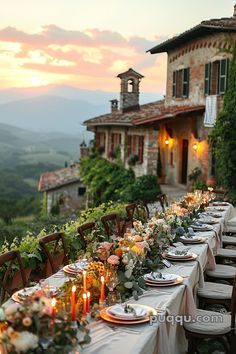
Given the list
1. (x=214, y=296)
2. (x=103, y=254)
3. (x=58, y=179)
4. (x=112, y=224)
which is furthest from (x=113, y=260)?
(x=58, y=179)

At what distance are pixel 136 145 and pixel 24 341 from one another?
2047 centimetres

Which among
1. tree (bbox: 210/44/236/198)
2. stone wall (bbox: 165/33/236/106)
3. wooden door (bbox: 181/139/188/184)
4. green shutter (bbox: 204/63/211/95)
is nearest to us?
tree (bbox: 210/44/236/198)

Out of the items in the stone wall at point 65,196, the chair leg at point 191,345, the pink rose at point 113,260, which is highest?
the pink rose at point 113,260

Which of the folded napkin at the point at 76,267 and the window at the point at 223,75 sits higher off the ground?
the window at the point at 223,75

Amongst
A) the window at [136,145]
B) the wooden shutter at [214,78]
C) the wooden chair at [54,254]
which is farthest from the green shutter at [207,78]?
the wooden chair at [54,254]

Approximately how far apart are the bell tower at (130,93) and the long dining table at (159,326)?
21.5 meters

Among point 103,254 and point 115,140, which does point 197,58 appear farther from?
point 103,254

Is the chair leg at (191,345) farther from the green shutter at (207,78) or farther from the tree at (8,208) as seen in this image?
the tree at (8,208)

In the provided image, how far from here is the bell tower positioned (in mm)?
27172

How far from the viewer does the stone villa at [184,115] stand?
742 inches

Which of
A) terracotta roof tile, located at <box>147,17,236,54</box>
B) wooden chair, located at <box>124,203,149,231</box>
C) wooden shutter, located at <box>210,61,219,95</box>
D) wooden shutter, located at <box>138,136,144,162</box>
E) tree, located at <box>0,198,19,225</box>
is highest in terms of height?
terracotta roof tile, located at <box>147,17,236,54</box>

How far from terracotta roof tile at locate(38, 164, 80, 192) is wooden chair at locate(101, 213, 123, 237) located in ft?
77.5

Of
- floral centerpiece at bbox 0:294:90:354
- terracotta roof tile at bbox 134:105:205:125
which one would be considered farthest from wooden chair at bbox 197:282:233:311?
terracotta roof tile at bbox 134:105:205:125

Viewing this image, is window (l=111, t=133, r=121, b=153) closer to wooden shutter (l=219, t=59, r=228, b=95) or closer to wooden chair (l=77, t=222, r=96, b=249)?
wooden shutter (l=219, t=59, r=228, b=95)
